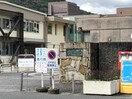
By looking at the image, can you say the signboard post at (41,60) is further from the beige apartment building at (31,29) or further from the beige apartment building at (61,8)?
the beige apartment building at (61,8)

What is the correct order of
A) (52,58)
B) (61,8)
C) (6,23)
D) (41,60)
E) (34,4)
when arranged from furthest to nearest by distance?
(34,4) → (61,8) → (6,23) → (41,60) → (52,58)

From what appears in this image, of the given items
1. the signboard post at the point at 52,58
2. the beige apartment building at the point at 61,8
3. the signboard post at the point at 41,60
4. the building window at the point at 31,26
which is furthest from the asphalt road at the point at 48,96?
the beige apartment building at the point at 61,8

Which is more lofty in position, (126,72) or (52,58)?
(52,58)

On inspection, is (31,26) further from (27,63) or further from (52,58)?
(52,58)

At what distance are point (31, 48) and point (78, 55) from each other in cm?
4416

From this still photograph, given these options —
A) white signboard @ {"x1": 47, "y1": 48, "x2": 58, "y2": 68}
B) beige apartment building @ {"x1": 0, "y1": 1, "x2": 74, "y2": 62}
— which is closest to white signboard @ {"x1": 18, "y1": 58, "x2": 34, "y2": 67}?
white signboard @ {"x1": 47, "y1": 48, "x2": 58, "y2": 68}

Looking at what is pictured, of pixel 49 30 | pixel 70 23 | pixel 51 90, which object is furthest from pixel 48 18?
pixel 51 90

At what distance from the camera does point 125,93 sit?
16281 millimetres

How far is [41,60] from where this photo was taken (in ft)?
57.2

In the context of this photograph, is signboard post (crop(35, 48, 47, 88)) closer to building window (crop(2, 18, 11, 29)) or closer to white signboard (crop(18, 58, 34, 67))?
white signboard (crop(18, 58, 34, 67))

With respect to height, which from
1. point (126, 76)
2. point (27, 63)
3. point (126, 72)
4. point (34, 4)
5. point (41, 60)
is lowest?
point (126, 76)

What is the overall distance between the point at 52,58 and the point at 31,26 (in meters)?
44.3

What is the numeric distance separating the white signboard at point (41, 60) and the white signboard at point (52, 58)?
0.80 feet

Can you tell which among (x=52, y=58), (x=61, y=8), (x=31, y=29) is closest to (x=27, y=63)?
(x=52, y=58)
